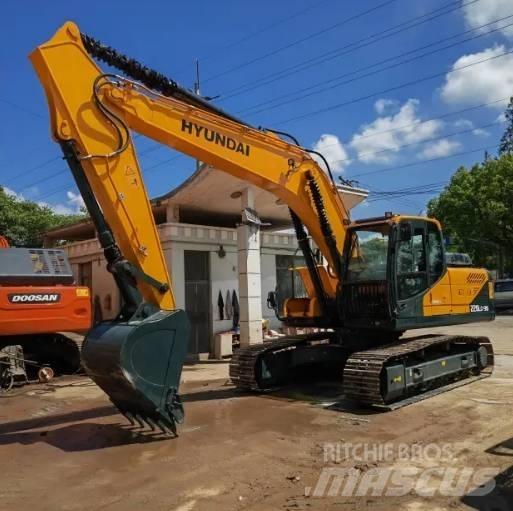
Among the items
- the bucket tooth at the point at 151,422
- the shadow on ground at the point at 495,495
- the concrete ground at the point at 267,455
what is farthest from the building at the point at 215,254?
the shadow on ground at the point at 495,495

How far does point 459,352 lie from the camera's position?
10703mm

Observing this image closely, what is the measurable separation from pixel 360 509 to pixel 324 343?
6084mm

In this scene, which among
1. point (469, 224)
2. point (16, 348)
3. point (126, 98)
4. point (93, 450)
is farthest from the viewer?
point (469, 224)

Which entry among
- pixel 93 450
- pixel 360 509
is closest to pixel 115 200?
pixel 93 450

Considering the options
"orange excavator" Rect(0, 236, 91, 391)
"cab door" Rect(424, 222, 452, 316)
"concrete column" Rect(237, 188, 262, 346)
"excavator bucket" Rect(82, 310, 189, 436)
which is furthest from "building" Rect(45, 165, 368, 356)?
"excavator bucket" Rect(82, 310, 189, 436)

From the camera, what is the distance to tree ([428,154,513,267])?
114 feet

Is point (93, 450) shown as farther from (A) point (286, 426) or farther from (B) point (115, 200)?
(B) point (115, 200)

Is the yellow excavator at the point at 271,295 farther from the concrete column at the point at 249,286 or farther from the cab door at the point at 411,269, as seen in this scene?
the concrete column at the point at 249,286

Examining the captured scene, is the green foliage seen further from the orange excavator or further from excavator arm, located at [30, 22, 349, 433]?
excavator arm, located at [30, 22, 349, 433]

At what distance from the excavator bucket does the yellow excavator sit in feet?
0.05

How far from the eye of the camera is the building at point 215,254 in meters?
15.2

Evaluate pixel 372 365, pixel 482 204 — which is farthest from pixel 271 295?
pixel 482 204

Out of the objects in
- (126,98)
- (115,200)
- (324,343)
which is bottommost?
(324,343)

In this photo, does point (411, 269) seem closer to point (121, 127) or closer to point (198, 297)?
point (121, 127)
